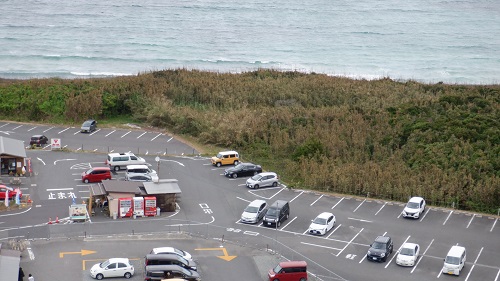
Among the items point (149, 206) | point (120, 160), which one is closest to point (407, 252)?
point (149, 206)

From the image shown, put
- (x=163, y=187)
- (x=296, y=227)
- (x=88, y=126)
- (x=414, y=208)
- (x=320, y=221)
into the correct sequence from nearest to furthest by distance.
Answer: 1. (x=320, y=221)
2. (x=296, y=227)
3. (x=414, y=208)
4. (x=163, y=187)
5. (x=88, y=126)

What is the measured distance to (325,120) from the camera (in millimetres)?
46562

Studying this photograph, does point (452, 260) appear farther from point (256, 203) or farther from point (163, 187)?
point (163, 187)

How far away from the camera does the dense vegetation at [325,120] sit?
3669cm

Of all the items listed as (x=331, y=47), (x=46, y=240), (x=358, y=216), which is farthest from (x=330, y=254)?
(x=331, y=47)

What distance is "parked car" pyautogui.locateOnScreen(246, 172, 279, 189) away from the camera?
121ft

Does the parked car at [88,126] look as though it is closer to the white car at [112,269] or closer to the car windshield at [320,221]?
the car windshield at [320,221]

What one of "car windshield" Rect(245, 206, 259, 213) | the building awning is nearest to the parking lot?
"car windshield" Rect(245, 206, 259, 213)

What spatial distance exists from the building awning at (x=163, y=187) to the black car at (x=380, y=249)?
374 inches

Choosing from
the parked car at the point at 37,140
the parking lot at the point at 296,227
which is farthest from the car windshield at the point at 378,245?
the parked car at the point at 37,140

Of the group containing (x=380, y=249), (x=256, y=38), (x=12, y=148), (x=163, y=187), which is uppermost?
(x=256, y=38)

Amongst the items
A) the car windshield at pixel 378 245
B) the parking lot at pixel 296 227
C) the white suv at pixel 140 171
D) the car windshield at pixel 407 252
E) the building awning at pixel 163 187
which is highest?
the building awning at pixel 163 187

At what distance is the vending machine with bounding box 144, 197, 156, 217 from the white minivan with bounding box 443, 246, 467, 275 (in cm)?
1267

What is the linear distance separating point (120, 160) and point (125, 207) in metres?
6.90
